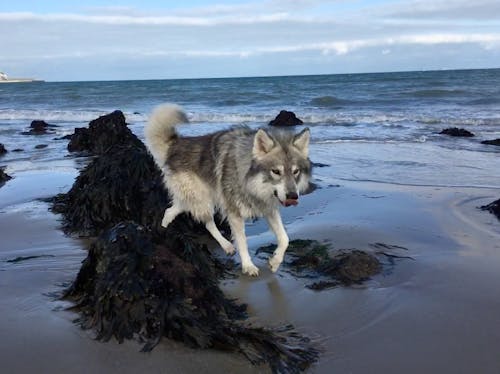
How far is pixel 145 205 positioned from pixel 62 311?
2.60 metres

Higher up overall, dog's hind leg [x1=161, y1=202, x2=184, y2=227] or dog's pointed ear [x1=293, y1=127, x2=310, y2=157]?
dog's pointed ear [x1=293, y1=127, x2=310, y2=157]

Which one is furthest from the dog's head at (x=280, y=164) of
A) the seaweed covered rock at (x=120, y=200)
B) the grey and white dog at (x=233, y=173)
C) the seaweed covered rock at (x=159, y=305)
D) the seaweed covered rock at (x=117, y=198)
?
the seaweed covered rock at (x=117, y=198)

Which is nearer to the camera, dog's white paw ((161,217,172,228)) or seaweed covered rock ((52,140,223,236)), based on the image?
dog's white paw ((161,217,172,228))

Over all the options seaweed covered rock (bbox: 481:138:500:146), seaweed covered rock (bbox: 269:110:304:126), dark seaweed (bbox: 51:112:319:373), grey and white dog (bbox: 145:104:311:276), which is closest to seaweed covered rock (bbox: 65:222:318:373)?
dark seaweed (bbox: 51:112:319:373)

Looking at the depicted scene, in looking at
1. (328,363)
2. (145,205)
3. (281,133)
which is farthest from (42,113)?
(328,363)

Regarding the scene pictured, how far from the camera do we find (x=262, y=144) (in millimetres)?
4527

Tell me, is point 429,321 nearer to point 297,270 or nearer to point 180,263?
point 297,270

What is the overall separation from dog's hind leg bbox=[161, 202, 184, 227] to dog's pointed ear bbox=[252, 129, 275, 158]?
4.61ft

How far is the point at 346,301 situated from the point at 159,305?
143cm

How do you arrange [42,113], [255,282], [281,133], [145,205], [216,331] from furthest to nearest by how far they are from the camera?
[42,113]
[145,205]
[281,133]
[255,282]
[216,331]

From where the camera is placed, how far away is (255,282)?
4.42m

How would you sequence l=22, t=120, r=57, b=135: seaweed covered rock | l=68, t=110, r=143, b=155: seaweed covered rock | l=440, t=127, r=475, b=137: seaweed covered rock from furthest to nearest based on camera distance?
1. l=22, t=120, r=57, b=135: seaweed covered rock
2. l=440, t=127, r=475, b=137: seaweed covered rock
3. l=68, t=110, r=143, b=155: seaweed covered rock

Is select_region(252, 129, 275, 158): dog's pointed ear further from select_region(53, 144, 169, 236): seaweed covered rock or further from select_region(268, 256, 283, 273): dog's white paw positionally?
select_region(53, 144, 169, 236): seaweed covered rock

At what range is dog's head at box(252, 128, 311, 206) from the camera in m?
4.41
